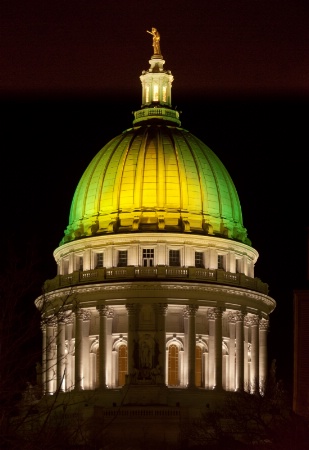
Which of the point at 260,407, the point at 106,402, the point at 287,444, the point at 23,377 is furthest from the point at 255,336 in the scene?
the point at 23,377

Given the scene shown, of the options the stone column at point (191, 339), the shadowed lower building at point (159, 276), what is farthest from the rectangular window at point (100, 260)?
the stone column at point (191, 339)

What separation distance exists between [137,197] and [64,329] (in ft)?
37.3

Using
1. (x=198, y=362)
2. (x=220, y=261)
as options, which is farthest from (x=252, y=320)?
(x=198, y=362)

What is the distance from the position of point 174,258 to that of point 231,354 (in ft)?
27.4

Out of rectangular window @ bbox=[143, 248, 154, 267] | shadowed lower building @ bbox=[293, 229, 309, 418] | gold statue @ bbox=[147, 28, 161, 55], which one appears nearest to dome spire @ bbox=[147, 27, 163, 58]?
gold statue @ bbox=[147, 28, 161, 55]

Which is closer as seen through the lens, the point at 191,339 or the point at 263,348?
the point at 191,339

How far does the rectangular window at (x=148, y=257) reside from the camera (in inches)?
5733

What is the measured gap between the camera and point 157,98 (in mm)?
149750

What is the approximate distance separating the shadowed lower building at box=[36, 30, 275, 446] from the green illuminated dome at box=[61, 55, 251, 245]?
0.08 m

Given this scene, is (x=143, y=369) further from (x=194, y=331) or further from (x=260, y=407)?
(x=260, y=407)

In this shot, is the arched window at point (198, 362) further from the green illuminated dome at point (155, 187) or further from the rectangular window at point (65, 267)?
the rectangular window at point (65, 267)

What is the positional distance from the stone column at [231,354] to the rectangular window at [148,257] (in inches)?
280

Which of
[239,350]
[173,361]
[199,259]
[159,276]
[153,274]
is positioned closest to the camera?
[159,276]

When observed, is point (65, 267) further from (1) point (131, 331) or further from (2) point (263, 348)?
(2) point (263, 348)
